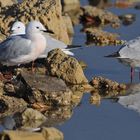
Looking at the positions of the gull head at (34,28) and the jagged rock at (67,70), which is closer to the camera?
the jagged rock at (67,70)

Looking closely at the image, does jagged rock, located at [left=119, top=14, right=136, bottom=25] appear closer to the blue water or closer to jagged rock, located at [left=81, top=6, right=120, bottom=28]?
jagged rock, located at [left=81, top=6, right=120, bottom=28]

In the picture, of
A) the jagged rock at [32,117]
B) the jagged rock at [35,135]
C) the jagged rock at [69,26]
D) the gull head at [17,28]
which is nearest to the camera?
the jagged rock at [35,135]

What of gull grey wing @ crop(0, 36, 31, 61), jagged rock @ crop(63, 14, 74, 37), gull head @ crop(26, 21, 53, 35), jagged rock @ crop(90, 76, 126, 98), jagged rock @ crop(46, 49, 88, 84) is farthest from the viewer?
jagged rock @ crop(63, 14, 74, 37)

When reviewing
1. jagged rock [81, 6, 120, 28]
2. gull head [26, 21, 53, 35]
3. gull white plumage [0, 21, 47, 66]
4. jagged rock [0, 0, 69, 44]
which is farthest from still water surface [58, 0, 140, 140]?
jagged rock [81, 6, 120, 28]

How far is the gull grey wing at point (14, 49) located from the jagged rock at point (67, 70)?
479mm

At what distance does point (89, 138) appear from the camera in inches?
374

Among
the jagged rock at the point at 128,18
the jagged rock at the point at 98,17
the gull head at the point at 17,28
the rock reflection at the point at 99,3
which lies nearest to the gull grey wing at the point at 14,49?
the gull head at the point at 17,28

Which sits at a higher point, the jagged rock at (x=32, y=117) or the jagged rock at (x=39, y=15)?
the jagged rock at (x=39, y=15)

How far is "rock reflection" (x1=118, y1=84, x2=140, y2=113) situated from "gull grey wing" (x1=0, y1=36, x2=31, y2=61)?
1.68 m

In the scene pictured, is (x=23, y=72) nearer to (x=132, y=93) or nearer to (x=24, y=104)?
(x=24, y=104)

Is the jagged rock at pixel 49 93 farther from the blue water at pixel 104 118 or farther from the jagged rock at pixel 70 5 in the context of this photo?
the jagged rock at pixel 70 5

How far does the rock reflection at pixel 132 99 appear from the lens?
10.9 metres

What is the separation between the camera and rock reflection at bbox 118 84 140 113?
35.6 ft

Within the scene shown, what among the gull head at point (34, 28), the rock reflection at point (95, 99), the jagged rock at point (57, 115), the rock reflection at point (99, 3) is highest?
the gull head at point (34, 28)
